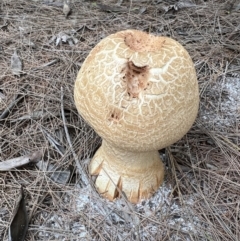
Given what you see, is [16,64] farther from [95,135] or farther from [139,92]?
[139,92]

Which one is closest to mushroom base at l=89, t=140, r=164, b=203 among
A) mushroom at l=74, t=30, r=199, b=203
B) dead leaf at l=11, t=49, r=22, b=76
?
mushroom at l=74, t=30, r=199, b=203

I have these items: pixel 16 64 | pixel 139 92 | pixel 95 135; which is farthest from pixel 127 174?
pixel 16 64

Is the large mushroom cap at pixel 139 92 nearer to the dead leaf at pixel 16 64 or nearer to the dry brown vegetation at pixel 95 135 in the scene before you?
the dry brown vegetation at pixel 95 135

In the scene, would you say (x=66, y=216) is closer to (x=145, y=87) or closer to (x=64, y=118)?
(x=64, y=118)

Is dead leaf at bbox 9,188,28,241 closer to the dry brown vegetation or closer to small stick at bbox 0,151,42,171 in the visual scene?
the dry brown vegetation

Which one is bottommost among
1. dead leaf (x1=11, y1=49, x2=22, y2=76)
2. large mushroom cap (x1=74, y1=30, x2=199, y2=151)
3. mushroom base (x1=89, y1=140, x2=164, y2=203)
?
dead leaf (x1=11, y1=49, x2=22, y2=76)

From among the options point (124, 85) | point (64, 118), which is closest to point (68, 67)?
point (64, 118)

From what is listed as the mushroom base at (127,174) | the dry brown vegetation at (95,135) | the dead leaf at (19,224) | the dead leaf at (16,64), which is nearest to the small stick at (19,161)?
the dry brown vegetation at (95,135)

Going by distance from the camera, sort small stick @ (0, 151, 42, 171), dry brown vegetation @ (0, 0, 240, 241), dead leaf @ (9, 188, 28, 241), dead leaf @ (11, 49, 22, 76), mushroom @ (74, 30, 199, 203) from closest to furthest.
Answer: mushroom @ (74, 30, 199, 203)
dead leaf @ (9, 188, 28, 241)
dry brown vegetation @ (0, 0, 240, 241)
small stick @ (0, 151, 42, 171)
dead leaf @ (11, 49, 22, 76)
